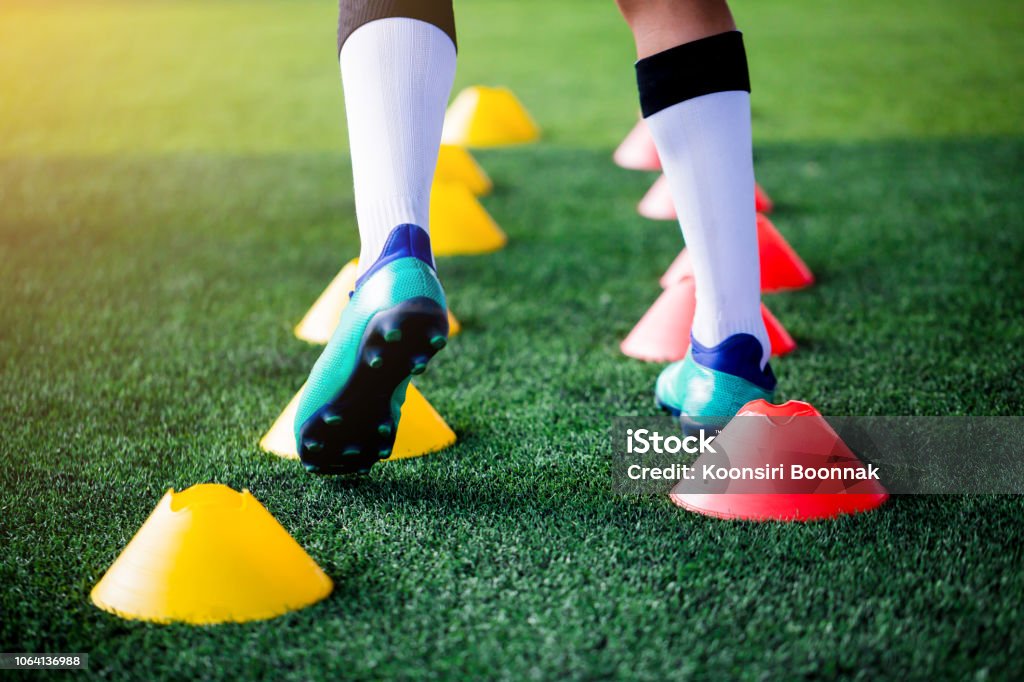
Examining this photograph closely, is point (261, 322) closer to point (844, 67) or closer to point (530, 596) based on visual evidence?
point (530, 596)

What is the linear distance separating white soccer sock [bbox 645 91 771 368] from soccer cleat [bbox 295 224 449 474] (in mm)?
482

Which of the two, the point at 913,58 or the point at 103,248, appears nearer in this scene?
the point at 103,248

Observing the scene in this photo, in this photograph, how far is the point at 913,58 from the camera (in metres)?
7.27

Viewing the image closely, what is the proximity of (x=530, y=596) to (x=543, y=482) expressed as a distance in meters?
0.37

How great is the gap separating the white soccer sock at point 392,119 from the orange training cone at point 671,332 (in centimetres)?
91

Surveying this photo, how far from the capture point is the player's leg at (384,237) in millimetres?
1534

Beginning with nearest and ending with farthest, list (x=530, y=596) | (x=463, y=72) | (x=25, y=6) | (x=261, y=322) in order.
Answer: (x=530, y=596), (x=261, y=322), (x=463, y=72), (x=25, y=6)

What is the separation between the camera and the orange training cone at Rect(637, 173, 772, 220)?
3.81m

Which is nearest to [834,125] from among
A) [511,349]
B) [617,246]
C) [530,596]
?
[617,246]

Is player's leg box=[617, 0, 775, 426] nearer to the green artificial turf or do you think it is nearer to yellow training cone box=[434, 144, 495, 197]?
the green artificial turf

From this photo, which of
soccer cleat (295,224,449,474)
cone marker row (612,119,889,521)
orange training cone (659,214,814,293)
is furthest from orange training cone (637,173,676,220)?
soccer cleat (295,224,449,474)

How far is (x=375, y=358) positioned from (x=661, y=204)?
2452 millimetres

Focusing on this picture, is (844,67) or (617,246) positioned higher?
(617,246)

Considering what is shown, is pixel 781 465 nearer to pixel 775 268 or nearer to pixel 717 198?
pixel 717 198
